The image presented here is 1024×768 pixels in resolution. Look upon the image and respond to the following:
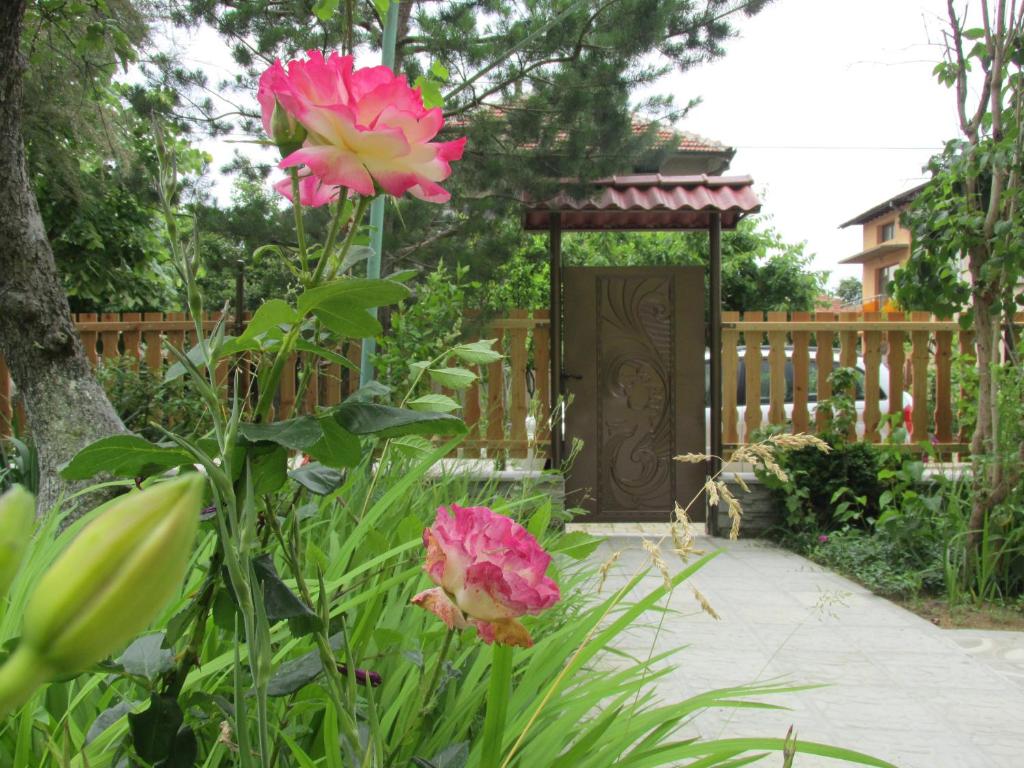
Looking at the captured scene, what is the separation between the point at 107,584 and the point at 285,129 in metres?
0.53

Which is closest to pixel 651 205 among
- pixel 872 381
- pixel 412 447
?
pixel 872 381

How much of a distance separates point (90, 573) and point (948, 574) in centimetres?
469

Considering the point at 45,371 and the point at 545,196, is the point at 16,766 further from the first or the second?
the point at 545,196

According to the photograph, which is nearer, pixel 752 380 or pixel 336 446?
pixel 336 446

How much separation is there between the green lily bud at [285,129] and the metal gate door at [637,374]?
5.44 m

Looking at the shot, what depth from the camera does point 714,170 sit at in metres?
7.73

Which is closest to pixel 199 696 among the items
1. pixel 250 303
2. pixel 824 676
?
pixel 824 676

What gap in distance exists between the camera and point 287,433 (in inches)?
28.0

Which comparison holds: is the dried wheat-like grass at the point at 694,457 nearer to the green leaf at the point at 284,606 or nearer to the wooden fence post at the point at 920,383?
the green leaf at the point at 284,606

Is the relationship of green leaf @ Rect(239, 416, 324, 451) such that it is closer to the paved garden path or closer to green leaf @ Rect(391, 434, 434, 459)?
green leaf @ Rect(391, 434, 434, 459)

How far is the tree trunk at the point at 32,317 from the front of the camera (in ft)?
10.6

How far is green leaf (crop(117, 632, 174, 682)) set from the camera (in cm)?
85

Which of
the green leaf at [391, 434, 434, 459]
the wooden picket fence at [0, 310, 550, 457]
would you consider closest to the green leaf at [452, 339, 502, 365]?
the green leaf at [391, 434, 434, 459]

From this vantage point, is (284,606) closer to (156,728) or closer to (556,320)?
(156,728)
